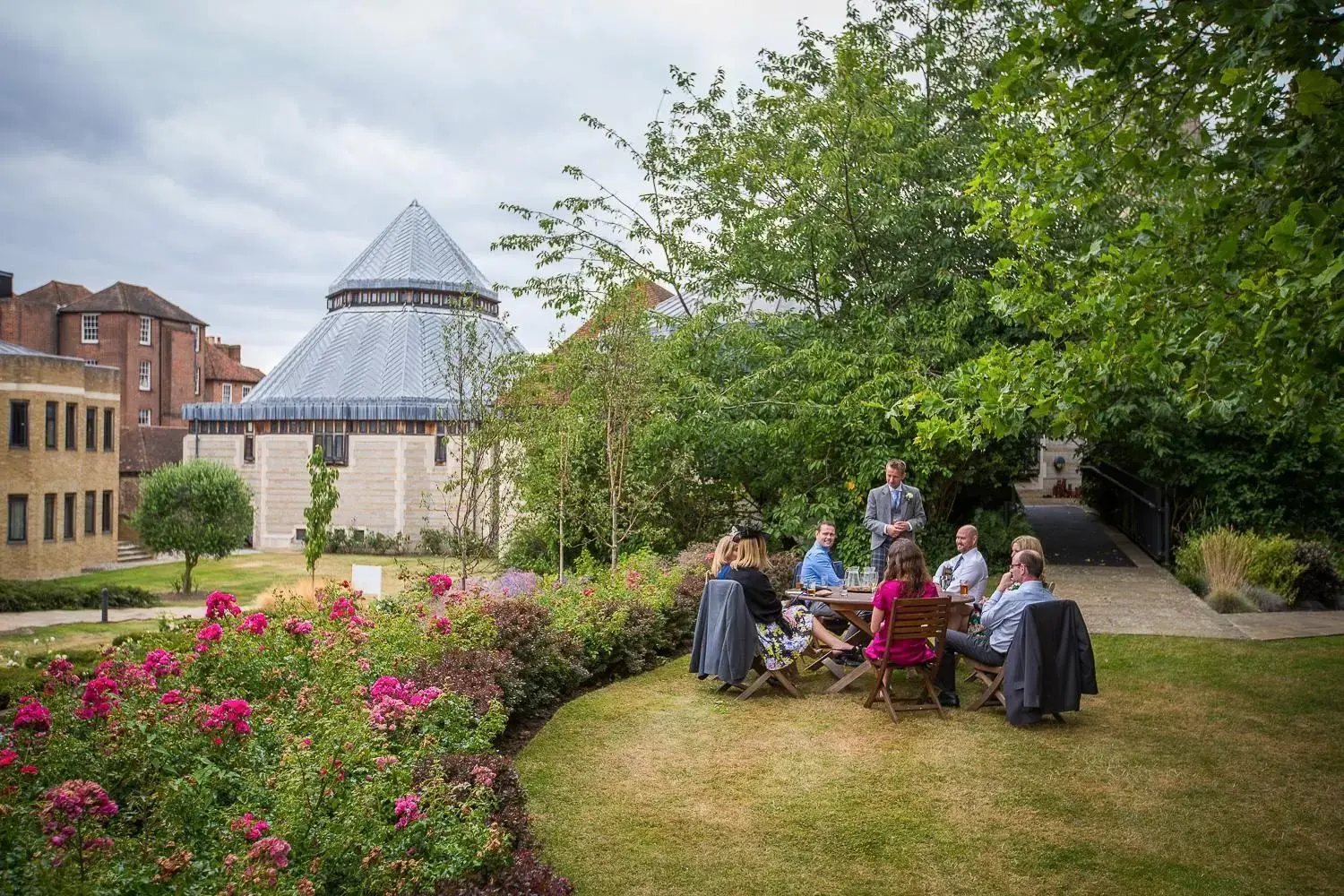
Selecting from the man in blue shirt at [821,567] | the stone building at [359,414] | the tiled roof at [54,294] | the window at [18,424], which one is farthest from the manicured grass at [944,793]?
the tiled roof at [54,294]

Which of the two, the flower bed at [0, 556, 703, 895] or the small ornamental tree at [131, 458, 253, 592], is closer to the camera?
the flower bed at [0, 556, 703, 895]

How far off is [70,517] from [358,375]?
1482 centimetres

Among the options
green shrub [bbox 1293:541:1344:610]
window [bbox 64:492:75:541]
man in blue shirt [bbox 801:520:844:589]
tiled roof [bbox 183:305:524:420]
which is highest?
tiled roof [bbox 183:305:524:420]

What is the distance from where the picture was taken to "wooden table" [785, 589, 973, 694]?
9562 millimetres

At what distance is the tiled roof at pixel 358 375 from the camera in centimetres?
4850

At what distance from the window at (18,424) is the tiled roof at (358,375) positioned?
13.0 meters

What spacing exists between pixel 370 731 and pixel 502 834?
0.90 meters

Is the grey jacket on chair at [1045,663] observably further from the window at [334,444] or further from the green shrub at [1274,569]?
the window at [334,444]

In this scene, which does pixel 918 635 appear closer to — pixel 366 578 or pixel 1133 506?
pixel 366 578

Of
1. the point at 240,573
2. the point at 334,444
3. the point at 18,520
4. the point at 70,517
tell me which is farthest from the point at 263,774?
the point at 334,444

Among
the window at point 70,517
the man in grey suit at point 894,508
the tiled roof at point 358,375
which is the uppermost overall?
the tiled roof at point 358,375

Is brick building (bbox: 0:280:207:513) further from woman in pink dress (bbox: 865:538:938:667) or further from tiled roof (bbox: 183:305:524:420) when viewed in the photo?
woman in pink dress (bbox: 865:538:938:667)

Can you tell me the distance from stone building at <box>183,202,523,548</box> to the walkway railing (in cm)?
2641

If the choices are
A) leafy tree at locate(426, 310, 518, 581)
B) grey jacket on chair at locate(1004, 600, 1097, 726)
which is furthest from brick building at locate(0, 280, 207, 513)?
grey jacket on chair at locate(1004, 600, 1097, 726)
